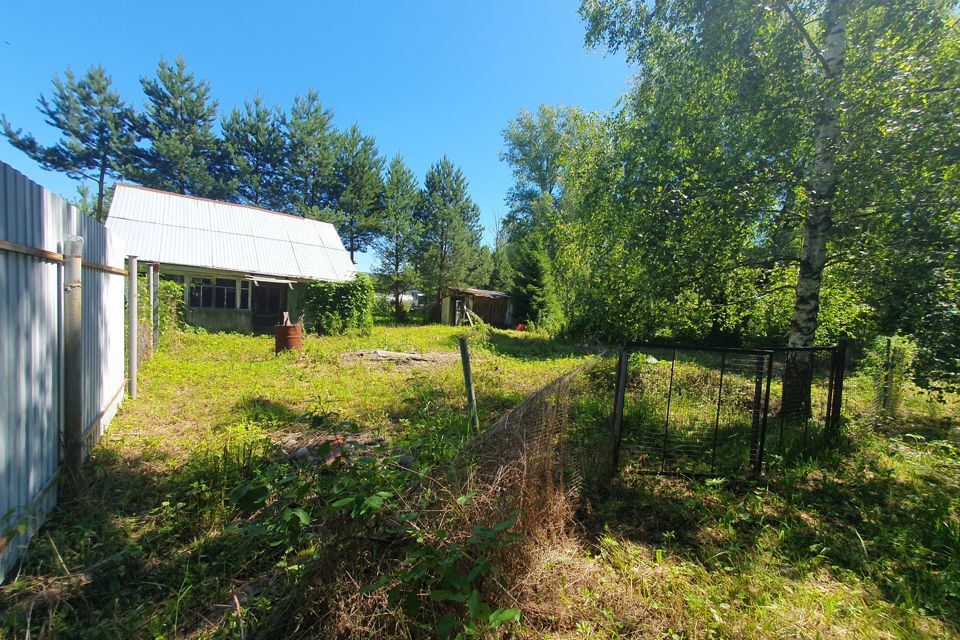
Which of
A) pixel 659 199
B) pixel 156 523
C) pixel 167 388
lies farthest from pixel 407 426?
pixel 659 199

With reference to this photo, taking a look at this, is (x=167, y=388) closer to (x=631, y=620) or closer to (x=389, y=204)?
(x=631, y=620)

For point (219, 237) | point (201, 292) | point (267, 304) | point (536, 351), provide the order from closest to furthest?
point (536, 351)
point (201, 292)
point (267, 304)
point (219, 237)

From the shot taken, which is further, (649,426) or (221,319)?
(221,319)

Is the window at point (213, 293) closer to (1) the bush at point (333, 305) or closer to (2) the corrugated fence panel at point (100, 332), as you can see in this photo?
(1) the bush at point (333, 305)

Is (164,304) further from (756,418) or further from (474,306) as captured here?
(474,306)

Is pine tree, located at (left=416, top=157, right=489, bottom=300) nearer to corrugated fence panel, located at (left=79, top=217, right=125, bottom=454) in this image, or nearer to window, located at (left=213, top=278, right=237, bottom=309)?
window, located at (left=213, top=278, right=237, bottom=309)

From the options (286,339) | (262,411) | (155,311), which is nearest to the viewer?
(262,411)

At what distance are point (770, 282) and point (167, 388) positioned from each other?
9715 mm

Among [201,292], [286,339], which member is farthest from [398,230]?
[286,339]

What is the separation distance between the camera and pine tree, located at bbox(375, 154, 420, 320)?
27.7 m

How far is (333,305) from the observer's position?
15375 millimetres

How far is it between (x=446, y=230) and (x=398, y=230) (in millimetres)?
3648

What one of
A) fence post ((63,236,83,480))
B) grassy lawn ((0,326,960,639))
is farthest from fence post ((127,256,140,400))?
fence post ((63,236,83,480))

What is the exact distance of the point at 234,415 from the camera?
17.4ft
